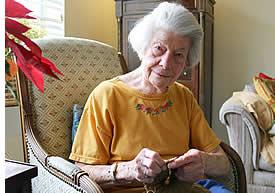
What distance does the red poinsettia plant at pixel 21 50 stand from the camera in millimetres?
573

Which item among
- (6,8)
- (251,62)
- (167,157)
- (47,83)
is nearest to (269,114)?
(251,62)

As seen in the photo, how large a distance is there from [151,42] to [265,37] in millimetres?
2560

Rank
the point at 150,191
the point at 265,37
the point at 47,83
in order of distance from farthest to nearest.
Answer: the point at 265,37
the point at 47,83
the point at 150,191

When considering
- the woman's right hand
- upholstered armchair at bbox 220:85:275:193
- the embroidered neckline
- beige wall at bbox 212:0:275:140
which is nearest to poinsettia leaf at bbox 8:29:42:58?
the woman's right hand

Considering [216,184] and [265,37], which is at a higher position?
[265,37]

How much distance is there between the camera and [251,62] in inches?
148

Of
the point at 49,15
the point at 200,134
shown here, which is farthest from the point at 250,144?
the point at 49,15

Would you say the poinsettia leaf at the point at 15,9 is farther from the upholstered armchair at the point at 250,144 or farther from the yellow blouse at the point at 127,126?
the upholstered armchair at the point at 250,144

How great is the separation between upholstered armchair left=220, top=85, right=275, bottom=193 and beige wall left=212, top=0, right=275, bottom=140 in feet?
4.15

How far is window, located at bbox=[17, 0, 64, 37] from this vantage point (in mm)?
2674

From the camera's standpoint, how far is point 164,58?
4.67ft

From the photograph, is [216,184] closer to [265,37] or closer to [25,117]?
[25,117]

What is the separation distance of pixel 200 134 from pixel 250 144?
112 centimetres

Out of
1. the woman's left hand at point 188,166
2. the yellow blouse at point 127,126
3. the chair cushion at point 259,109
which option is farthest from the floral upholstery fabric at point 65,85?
the chair cushion at point 259,109
